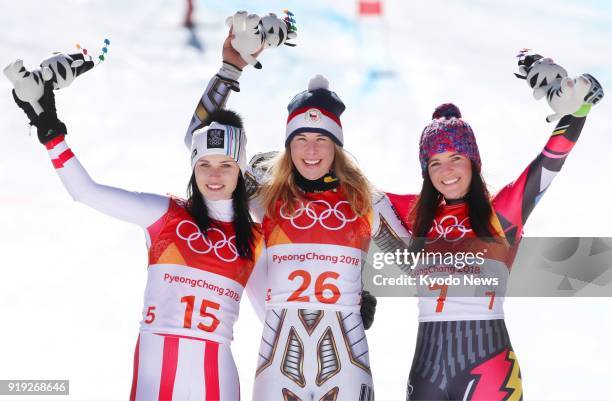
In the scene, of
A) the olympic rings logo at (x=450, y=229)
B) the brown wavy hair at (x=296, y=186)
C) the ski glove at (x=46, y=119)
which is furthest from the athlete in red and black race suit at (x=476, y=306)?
the ski glove at (x=46, y=119)

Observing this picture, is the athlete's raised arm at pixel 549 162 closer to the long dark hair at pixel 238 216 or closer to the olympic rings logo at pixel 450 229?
the olympic rings logo at pixel 450 229

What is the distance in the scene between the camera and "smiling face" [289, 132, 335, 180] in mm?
5914

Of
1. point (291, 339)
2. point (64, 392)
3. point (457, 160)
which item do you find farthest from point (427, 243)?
point (64, 392)

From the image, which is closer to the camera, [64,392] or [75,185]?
Answer: [75,185]

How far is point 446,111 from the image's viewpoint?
6.04 m

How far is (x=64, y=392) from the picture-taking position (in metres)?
6.62

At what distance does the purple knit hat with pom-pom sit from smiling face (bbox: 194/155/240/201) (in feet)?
4.54

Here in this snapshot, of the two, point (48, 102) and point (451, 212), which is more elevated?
point (48, 102)

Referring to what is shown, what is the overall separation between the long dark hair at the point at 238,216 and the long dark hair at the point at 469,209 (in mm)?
1198

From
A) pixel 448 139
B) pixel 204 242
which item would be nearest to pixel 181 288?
pixel 204 242

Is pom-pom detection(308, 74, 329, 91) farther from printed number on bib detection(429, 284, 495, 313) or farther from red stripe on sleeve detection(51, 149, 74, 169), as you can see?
red stripe on sleeve detection(51, 149, 74, 169)

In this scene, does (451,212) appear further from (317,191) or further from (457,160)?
(317,191)

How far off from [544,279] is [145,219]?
3.22 meters

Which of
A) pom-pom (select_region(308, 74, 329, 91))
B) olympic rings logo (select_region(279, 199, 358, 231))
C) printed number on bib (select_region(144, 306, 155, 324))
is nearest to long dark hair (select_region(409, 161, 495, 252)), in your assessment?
olympic rings logo (select_region(279, 199, 358, 231))
